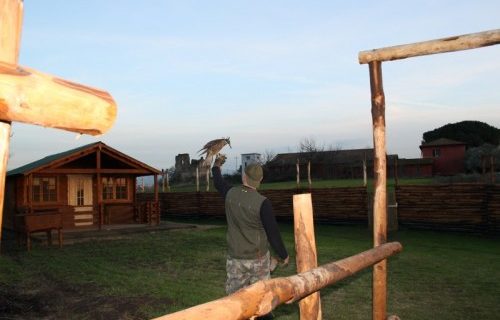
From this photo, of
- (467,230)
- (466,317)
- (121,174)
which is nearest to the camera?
(466,317)

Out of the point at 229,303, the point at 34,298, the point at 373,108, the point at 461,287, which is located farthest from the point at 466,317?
the point at 34,298

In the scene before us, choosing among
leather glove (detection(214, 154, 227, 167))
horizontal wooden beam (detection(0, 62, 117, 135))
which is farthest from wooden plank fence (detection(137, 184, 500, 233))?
horizontal wooden beam (detection(0, 62, 117, 135))

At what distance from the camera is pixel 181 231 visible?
61.6ft

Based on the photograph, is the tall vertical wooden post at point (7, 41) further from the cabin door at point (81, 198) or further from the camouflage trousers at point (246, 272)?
the cabin door at point (81, 198)

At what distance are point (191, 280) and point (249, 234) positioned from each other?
15.9ft

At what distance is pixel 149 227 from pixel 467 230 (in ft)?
40.8

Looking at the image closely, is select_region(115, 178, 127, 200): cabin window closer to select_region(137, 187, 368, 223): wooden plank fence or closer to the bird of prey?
select_region(137, 187, 368, 223): wooden plank fence

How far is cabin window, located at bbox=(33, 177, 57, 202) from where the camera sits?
19141 millimetres

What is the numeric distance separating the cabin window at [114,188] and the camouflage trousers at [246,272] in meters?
17.8

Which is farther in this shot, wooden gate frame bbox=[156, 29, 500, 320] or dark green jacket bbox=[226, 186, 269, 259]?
dark green jacket bbox=[226, 186, 269, 259]

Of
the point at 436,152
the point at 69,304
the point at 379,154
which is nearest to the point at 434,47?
the point at 379,154

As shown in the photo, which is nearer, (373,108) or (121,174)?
(373,108)

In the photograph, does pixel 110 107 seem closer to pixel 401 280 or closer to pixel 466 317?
pixel 466 317

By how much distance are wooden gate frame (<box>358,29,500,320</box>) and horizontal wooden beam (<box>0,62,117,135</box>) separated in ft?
15.1
